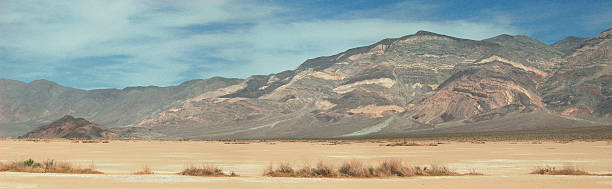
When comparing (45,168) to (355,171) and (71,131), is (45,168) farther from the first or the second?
(71,131)

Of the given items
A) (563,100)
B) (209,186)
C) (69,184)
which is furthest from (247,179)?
(563,100)

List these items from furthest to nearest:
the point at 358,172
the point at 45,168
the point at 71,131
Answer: the point at 71,131 < the point at 45,168 < the point at 358,172

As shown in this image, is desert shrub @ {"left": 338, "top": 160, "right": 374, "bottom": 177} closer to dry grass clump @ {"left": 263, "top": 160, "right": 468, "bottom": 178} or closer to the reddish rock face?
dry grass clump @ {"left": 263, "top": 160, "right": 468, "bottom": 178}

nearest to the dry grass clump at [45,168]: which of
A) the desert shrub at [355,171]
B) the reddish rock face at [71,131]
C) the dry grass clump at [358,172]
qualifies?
the dry grass clump at [358,172]

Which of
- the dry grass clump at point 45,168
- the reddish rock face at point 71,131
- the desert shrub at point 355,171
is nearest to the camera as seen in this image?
the desert shrub at point 355,171

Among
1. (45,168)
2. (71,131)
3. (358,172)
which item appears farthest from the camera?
(71,131)

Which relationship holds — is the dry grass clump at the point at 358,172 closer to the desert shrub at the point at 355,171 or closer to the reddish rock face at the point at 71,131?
the desert shrub at the point at 355,171

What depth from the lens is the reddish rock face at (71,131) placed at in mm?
146250

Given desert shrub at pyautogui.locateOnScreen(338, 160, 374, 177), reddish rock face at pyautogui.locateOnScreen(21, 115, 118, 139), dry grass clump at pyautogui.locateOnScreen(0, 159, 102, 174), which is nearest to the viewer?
desert shrub at pyautogui.locateOnScreen(338, 160, 374, 177)

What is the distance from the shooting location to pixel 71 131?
490ft

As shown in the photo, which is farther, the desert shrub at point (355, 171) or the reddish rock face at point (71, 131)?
the reddish rock face at point (71, 131)

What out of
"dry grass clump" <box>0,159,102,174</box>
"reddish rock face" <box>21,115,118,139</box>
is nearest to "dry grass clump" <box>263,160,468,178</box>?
"dry grass clump" <box>0,159,102,174</box>

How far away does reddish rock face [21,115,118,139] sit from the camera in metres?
146

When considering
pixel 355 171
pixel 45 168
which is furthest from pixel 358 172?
pixel 45 168
